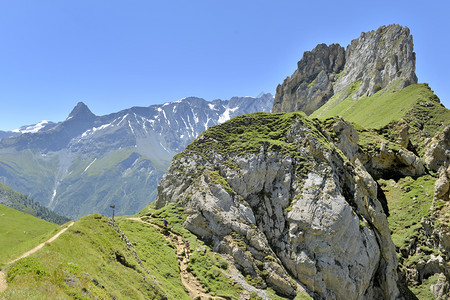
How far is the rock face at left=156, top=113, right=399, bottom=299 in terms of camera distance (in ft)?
132

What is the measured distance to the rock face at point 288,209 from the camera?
40.2 metres

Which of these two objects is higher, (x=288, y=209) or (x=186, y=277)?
(x=288, y=209)

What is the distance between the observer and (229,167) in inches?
1972

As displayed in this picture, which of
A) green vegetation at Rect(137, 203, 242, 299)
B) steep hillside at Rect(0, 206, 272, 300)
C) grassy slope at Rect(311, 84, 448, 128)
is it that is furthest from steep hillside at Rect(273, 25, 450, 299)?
green vegetation at Rect(137, 203, 242, 299)

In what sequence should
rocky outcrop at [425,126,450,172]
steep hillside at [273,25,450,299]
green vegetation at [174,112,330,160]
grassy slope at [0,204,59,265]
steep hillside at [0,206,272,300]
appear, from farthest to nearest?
rocky outcrop at [425,126,450,172] < green vegetation at [174,112,330,160] < steep hillside at [273,25,450,299] < grassy slope at [0,204,59,265] < steep hillside at [0,206,272,300]

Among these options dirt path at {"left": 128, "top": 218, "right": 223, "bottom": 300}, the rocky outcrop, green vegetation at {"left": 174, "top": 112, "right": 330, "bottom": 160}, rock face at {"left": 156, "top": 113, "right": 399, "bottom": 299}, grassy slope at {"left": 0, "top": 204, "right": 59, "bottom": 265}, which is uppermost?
the rocky outcrop

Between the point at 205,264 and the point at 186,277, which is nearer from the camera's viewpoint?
the point at 186,277

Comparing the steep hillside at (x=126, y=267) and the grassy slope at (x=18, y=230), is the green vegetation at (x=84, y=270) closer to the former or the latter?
the steep hillside at (x=126, y=267)

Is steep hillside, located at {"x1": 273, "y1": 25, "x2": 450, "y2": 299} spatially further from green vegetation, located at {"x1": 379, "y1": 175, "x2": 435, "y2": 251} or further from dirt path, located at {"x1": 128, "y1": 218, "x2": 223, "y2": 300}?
dirt path, located at {"x1": 128, "y1": 218, "x2": 223, "y2": 300}

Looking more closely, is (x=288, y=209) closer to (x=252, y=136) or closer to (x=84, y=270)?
(x=252, y=136)

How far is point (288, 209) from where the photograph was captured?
4512 cm

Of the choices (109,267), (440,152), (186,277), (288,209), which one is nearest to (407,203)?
(440,152)

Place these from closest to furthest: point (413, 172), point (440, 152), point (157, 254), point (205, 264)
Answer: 1. point (157, 254)
2. point (205, 264)
3. point (413, 172)
4. point (440, 152)

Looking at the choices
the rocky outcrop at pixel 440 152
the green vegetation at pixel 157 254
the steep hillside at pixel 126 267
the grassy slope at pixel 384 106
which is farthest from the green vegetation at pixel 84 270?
the grassy slope at pixel 384 106
